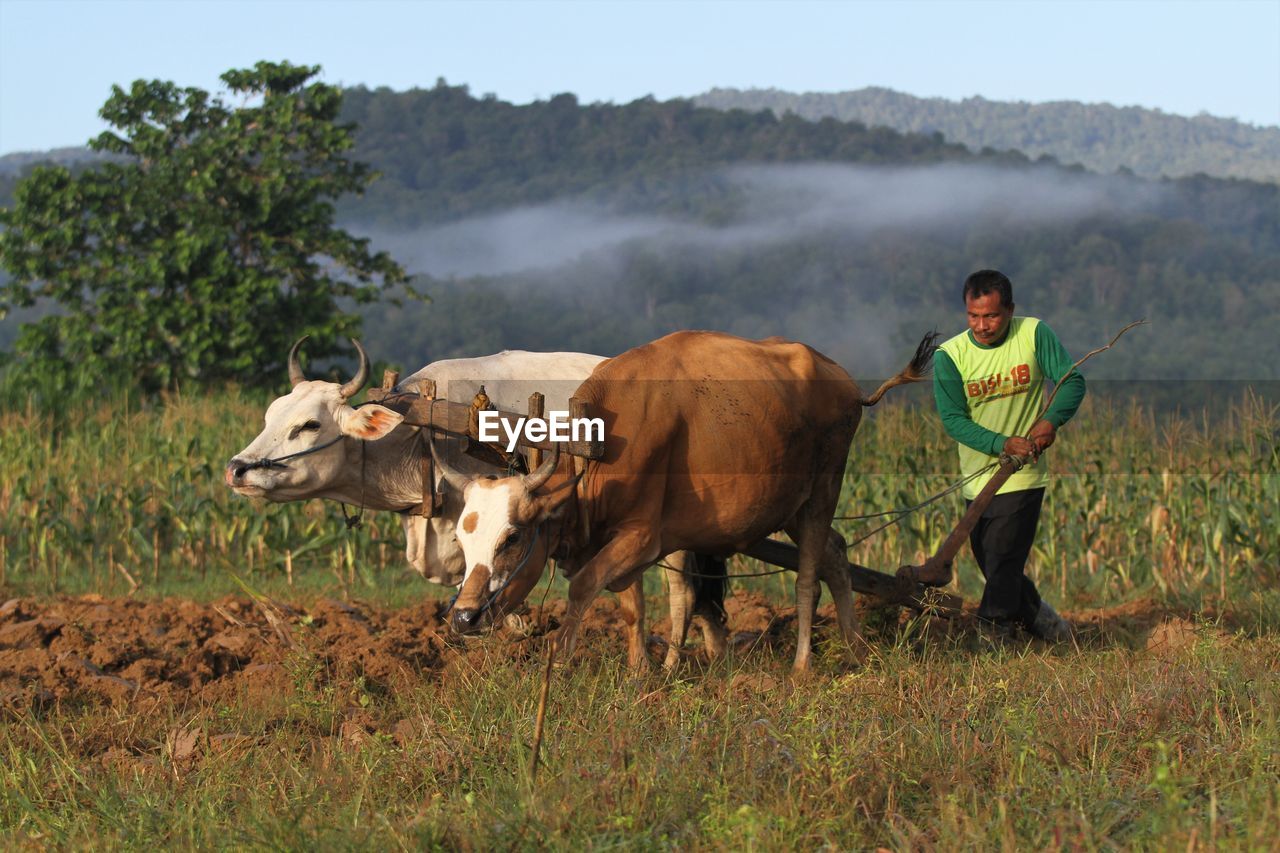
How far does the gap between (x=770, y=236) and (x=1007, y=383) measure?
308 feet

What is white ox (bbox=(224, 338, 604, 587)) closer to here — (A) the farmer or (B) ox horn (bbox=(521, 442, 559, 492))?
(B) ox horn (bbox=(521, 442, 559, 492))

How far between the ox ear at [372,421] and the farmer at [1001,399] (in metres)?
2.49

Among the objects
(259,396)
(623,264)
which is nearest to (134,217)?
(259,396)

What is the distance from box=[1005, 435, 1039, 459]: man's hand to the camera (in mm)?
6340

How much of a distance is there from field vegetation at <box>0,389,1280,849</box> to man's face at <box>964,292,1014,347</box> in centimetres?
138

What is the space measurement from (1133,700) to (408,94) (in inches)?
4839

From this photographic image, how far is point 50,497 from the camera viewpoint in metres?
11.9

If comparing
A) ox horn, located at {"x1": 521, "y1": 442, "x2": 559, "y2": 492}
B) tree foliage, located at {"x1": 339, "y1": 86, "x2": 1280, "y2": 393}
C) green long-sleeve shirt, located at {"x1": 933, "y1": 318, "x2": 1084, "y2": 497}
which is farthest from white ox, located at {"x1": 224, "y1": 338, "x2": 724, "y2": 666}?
tree foliage, located at {"x1": 339, "y1": 86, "x2": 1280, "y2": 393}

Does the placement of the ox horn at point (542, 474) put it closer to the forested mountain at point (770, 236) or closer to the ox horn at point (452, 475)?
the ox horn at point (452, 475)

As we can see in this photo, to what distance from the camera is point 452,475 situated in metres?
6.98

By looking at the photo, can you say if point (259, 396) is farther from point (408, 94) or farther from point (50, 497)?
point (408, 94)

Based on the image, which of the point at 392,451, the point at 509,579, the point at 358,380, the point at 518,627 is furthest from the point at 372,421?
the point at 509,579

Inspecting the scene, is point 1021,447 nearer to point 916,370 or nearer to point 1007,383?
point 1007,383

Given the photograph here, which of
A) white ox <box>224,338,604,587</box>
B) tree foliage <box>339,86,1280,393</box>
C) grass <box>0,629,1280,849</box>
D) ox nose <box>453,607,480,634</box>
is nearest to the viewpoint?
grass <box>0,629,1280,849</box>
